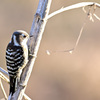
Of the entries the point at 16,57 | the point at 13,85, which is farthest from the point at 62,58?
the point at 13,85

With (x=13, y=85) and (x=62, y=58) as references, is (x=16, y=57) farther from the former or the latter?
(x=62, y=58)

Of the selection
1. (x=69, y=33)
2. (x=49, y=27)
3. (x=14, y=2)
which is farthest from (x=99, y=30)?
(x=14, y=2)

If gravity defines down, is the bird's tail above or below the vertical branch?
below

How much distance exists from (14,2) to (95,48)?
5.02 feet

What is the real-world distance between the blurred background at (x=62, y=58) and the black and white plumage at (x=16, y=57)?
2679 millimetres

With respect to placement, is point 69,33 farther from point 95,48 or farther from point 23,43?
point 23,43

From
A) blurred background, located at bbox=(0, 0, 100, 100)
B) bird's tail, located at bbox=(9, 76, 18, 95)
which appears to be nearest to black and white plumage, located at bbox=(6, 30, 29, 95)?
bird's tail, located at bbox=(9, 76, 18, 95)

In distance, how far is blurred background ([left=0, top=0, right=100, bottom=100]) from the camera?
4629mm

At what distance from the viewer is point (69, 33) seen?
473 cm

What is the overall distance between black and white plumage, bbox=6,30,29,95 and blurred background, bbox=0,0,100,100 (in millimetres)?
2679

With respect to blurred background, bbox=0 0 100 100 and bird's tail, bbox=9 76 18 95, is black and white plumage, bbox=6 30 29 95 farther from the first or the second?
blurred background, bbox=0 0 100 100

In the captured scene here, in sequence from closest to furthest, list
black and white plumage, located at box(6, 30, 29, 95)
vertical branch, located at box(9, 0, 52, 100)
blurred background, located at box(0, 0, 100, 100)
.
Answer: vertical branch, located at box(9, 0, 52, 100)
black and white plumage, located at box(6, 30, 29, 95)
blurred background, located at box(0, 0, 100, 100)

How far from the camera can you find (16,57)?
1.83 m

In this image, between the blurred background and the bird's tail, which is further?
the blurred background
